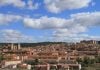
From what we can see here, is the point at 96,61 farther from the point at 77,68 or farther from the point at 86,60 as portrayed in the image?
the point at 77,68

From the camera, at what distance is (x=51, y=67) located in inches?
872

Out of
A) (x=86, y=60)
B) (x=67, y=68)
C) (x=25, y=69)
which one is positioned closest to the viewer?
(x=25, y=69)

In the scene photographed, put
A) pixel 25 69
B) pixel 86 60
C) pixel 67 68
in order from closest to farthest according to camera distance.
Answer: pixel 25 69 → pixel 67 68 → pixel 86 60

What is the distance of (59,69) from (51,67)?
5.65 feet

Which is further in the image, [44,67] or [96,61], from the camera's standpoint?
[96,61]

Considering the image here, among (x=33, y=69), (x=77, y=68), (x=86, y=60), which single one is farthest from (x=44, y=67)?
(x=86, y=60)

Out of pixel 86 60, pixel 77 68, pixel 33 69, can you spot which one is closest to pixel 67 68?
pixel 77 68

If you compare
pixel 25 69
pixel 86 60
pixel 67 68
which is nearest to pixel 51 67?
pixel 67 68

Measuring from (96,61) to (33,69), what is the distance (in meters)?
10.3

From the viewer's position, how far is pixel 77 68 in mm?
21328

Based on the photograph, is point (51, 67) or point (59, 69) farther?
point (51, 67)

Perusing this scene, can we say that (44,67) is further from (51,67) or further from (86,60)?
(86,60)

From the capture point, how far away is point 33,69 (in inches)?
816

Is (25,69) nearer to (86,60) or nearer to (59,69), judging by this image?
(59,69)
